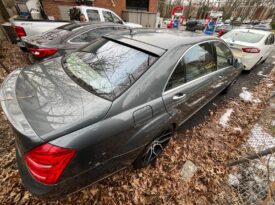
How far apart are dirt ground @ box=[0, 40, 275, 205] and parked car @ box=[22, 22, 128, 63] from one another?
1.76 m

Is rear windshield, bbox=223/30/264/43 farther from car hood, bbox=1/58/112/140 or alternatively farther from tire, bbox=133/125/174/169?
car hood, bbox=1/58/112/140

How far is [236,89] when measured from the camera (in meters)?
4.89

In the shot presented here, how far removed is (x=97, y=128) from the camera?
50.7 inches

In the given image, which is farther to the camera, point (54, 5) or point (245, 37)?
point (54, 5)

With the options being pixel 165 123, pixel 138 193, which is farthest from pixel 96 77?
pixel 138 193

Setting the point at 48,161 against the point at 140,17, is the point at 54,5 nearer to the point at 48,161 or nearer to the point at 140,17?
the point at 140,17

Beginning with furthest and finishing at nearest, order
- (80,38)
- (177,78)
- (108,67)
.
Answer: (80,38) < (177,78) < (108,67)

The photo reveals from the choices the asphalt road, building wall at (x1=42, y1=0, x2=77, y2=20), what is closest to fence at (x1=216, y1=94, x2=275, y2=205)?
the asphalt road

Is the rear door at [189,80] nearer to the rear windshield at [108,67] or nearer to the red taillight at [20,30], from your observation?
the rear windshield at [108,67]

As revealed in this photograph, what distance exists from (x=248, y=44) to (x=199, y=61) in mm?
4035

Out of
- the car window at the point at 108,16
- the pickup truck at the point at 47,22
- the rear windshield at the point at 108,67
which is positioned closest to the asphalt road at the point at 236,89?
the rear windshield at the point at 108,67

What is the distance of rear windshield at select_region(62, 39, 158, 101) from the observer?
156 centimetres

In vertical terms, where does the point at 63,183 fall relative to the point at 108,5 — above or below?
below

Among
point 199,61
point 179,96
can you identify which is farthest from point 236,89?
point 179,96
